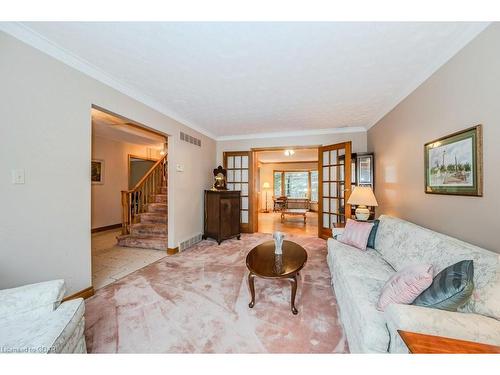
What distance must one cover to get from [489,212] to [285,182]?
8.78 metres

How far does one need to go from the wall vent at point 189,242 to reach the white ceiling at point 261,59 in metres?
2.43

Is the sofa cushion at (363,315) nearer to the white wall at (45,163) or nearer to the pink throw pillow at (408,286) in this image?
the pink throw pillow at (408,286)

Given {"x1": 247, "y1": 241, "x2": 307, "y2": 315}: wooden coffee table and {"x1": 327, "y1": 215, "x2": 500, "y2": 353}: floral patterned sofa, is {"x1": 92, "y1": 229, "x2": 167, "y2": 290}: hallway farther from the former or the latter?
{"x1": 327, "y1": 215, "x2": 500, "y2": 353}: floral patterned sofa

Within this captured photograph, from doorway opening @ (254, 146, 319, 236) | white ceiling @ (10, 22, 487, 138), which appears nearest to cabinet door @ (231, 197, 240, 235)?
white ceiling @ (10, 22, 487, 138)

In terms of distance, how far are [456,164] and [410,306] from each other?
4.74 ft

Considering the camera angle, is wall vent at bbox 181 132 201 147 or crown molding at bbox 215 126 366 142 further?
crown molding at bbox 215 126 366 142

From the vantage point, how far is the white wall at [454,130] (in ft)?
4.58

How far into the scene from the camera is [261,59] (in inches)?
75.5

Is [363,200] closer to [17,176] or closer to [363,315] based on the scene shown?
[363,315]

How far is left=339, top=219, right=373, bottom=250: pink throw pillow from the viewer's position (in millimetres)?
2373

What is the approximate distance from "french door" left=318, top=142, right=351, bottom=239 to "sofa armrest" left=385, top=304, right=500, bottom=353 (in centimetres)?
284

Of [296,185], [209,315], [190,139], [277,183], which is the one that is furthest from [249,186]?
[296,185]

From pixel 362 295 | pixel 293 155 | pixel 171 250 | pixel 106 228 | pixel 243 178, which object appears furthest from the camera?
pixel 293 155
